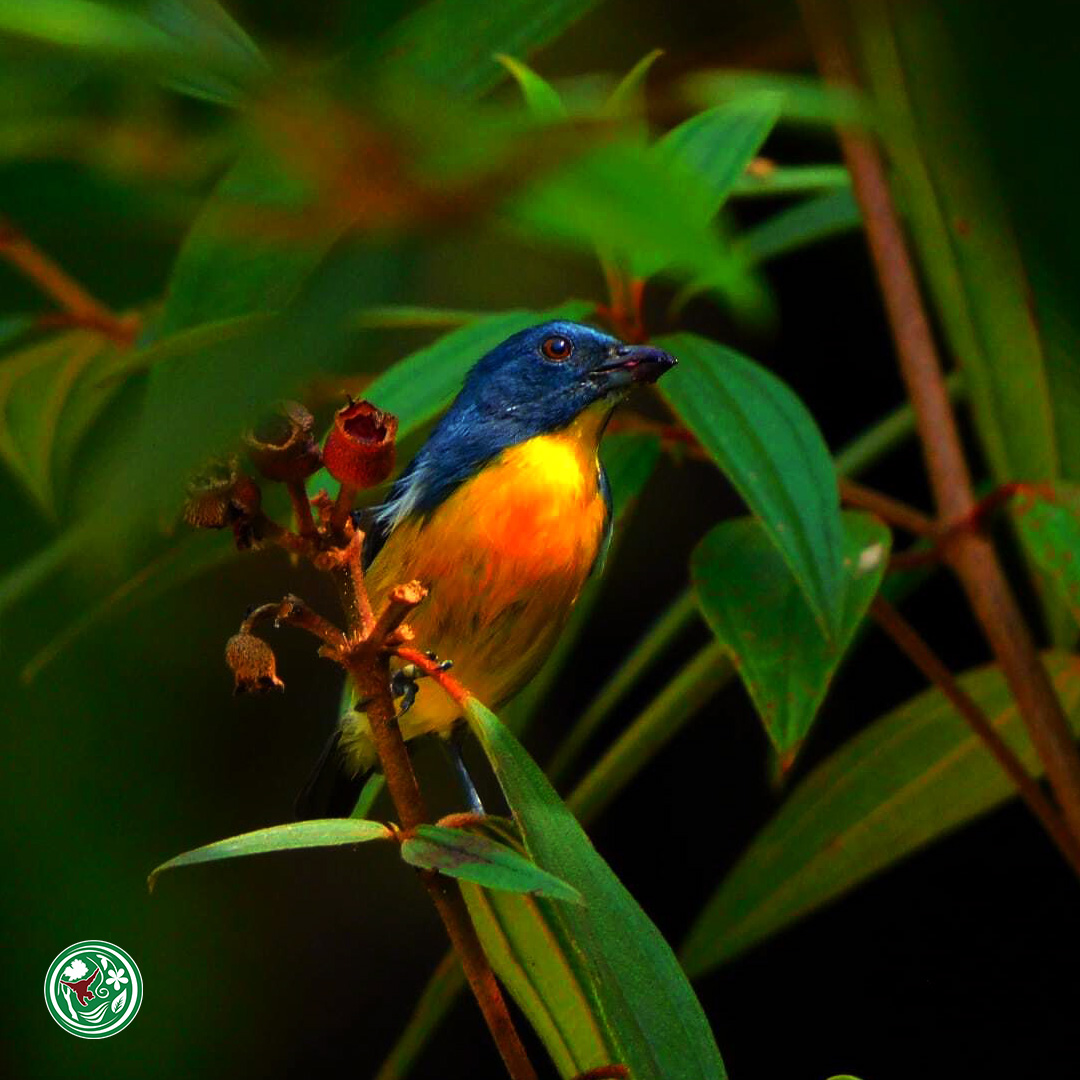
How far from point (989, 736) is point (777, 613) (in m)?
0.20

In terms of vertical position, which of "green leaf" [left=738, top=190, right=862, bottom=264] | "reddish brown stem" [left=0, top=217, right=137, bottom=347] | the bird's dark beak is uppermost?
"reddish brown stem" [left=0, top=217, right=137, bottom=347]

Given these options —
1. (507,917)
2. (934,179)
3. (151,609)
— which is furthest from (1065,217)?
(151,609)

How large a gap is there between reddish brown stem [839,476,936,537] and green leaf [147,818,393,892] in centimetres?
65

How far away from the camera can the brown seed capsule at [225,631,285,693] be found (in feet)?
2.11

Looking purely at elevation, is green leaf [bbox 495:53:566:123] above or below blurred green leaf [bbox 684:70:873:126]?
above

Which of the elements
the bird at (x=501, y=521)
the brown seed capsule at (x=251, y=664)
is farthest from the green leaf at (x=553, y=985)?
the bird at (x=501, y=521)

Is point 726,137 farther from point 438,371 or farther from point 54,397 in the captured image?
point 54,397

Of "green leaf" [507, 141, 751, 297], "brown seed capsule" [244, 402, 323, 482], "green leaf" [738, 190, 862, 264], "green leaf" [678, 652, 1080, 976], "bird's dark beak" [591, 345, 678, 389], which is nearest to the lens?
"green leaf" [507, 141, 751, 297]

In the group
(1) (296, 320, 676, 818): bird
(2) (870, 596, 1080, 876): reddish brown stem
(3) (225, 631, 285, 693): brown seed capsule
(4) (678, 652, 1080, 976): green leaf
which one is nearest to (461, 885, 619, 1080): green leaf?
(3) (225, 631, 285, 693): brown seed capsule

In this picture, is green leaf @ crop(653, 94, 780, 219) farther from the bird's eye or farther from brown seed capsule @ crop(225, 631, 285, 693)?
brown seed capsule @ crop(225, 631, 285, 693)

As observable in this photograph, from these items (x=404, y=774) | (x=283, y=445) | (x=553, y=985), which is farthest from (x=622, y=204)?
(x=553, y=985)

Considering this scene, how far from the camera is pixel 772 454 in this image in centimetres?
101

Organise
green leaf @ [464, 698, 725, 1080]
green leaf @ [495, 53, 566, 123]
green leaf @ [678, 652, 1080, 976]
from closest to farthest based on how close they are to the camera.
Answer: green leaf @ [464, 698, 725, 1080]
green leaf @ [495, 53, 566, 123]
green leaf @ [678, 652, 1080, 976]

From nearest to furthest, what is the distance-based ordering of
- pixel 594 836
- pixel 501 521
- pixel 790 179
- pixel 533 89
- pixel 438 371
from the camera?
pixel 533 89, pixel 438 371, pixel 501 521, pixel 790 179, pixel 594 836
